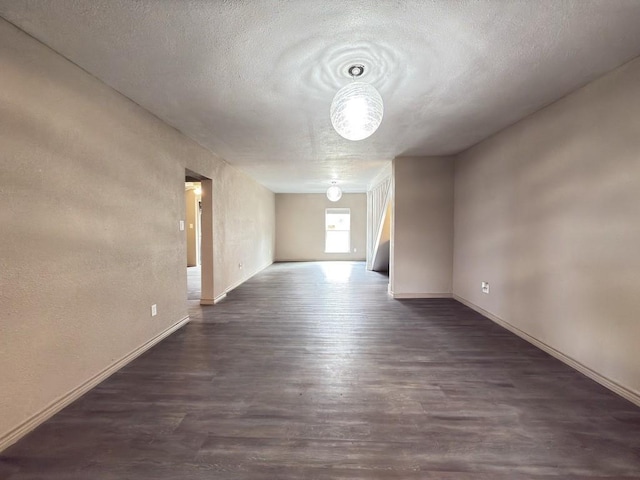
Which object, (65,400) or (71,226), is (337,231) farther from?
(65,400)

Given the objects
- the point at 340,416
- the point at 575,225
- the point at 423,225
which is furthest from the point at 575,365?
the point at 423,225

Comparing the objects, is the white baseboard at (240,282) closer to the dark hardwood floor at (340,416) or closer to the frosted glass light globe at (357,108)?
the dark hardwood floor at (340,416)

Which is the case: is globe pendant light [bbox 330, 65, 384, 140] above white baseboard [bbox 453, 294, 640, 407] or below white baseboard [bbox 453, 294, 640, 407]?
above

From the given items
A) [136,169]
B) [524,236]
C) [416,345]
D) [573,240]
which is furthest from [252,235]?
[573,240]

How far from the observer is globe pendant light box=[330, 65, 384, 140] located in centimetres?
177

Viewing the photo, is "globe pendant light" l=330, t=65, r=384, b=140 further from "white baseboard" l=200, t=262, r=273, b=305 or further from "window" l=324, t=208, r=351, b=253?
"window" l=324, t=208, r=351, b=253

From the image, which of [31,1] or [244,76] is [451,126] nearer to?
[244,76]

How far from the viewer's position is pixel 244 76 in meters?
2.06

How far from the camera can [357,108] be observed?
1785 millimetres

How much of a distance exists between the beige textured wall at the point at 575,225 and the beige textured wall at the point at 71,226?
3800 mm

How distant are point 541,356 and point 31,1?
429 cm

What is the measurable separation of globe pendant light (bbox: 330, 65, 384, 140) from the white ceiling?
0.75 ft

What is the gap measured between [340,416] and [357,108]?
196 cm

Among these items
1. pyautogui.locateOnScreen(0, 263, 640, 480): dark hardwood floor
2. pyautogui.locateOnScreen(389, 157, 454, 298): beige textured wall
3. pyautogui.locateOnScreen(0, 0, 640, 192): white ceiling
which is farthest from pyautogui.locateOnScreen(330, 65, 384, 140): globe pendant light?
pyautogui.locateOnScreen(389, 157, 454, 298): beige textured wall
